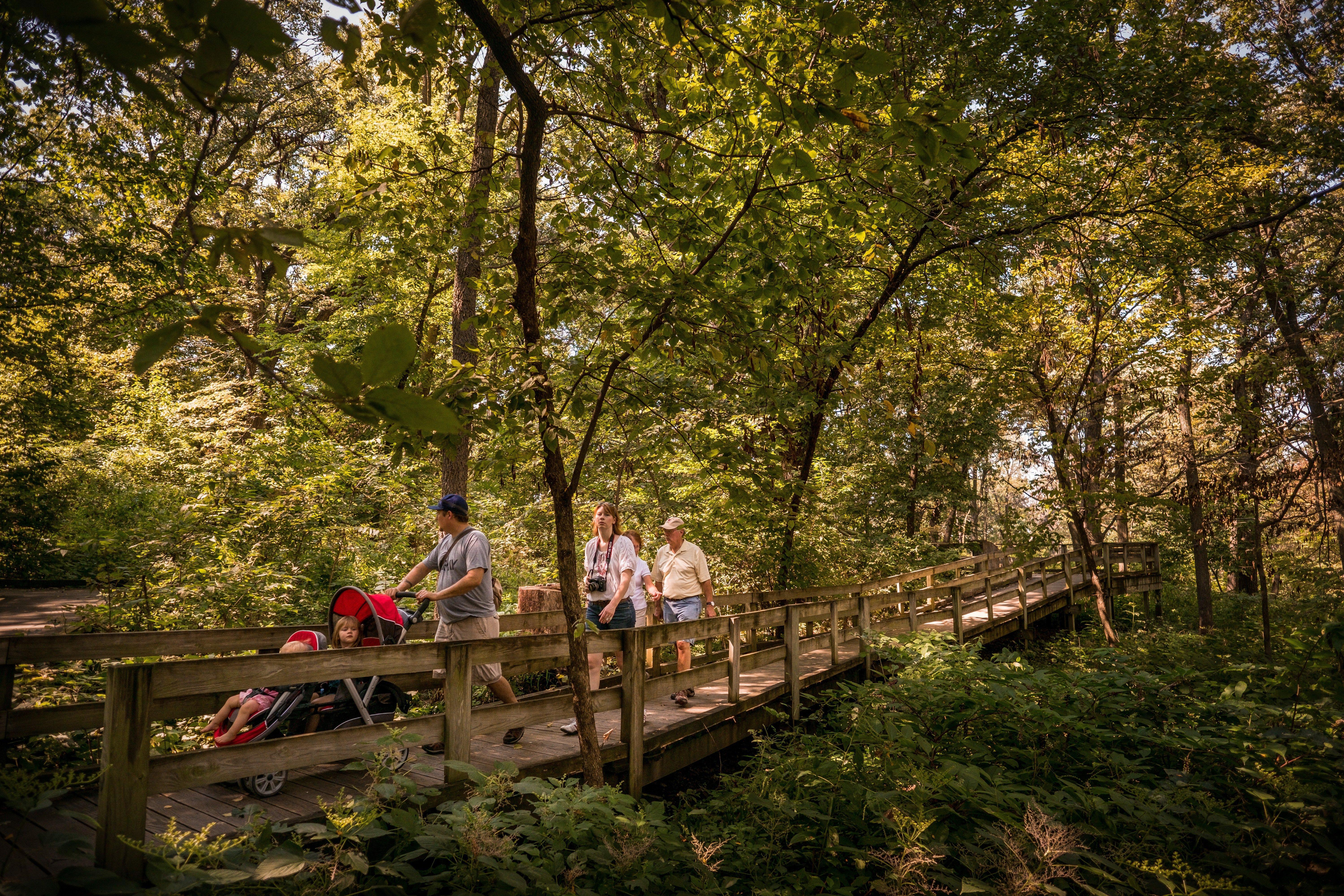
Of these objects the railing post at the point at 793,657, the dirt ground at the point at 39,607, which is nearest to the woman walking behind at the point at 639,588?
the railing post at the point at 793,657

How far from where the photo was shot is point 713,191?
470 centimetres

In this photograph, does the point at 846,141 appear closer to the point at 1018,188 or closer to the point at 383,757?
the point at 383,757

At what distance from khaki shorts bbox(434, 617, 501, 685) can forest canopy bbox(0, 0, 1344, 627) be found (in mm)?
1199

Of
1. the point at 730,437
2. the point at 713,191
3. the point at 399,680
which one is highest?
the point at 713,191

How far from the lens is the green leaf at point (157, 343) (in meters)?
1.08

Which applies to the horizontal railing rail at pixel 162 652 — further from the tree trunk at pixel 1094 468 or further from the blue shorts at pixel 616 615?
the tree trunk at pixel 1094 468

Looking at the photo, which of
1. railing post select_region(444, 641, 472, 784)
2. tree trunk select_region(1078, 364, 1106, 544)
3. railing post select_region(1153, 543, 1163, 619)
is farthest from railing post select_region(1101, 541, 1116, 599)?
railing post select_region(444, 641, 472, 784)

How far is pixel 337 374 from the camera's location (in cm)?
111

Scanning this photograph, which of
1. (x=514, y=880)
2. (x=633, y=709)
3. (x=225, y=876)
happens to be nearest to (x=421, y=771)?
(x=633, y=709)

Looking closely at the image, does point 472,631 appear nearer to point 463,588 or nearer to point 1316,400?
point 463,588

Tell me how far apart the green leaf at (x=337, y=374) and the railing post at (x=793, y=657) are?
24.0 feet

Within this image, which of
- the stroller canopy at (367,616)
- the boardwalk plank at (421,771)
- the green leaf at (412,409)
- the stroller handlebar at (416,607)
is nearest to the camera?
the green leaf at (412,409)

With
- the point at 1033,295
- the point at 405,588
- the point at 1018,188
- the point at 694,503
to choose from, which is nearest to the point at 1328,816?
the point at 405,588

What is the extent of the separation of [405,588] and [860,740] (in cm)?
369
